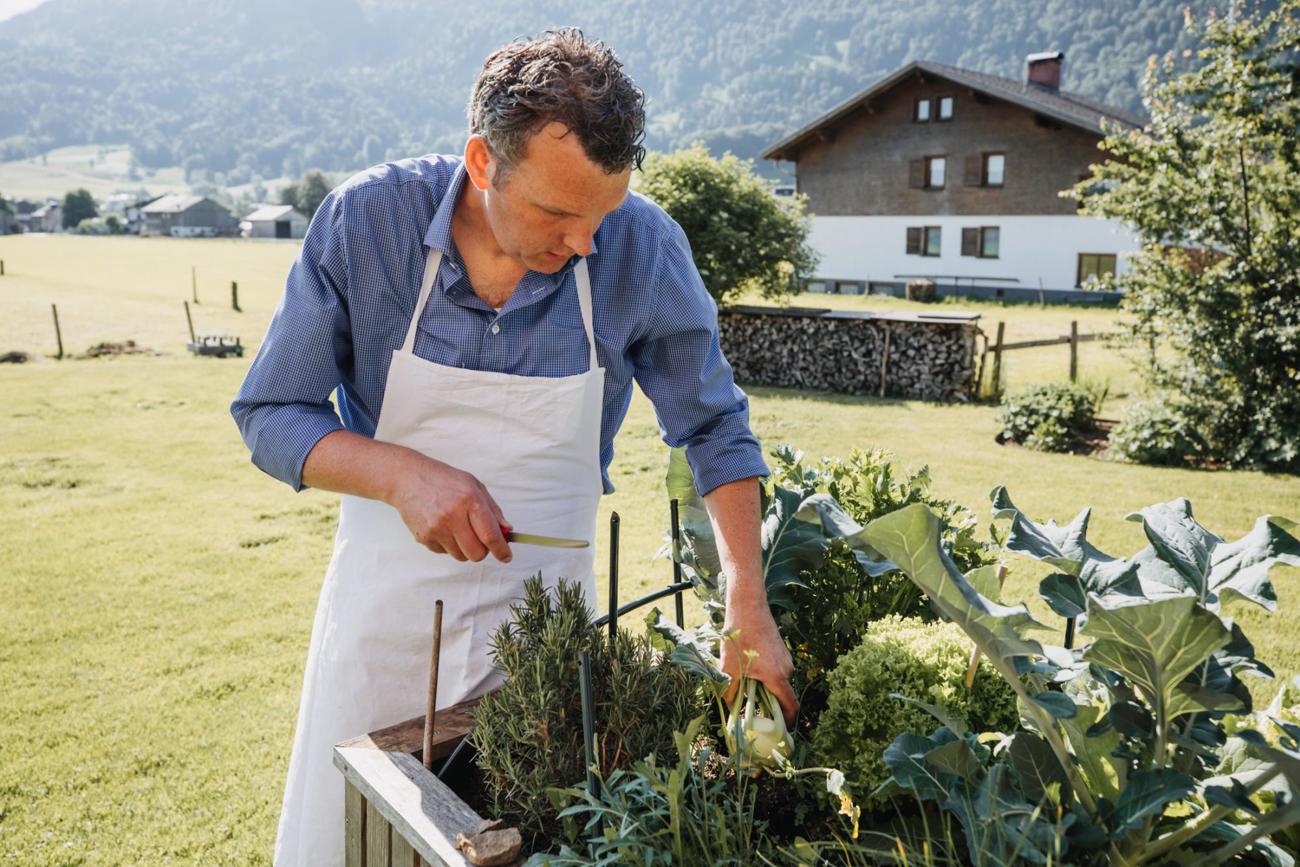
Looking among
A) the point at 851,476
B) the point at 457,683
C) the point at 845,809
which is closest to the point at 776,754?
the point at 845,809

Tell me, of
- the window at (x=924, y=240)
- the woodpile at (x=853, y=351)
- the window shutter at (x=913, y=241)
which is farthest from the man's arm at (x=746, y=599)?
the window shutter at (x=913, y=241)

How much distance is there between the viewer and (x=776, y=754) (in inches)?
51.2

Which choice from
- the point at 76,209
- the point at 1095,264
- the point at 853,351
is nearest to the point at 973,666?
the point at 853,351

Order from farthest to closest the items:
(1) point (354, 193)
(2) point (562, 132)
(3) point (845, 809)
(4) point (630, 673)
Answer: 1. (1) point (354, 193)
2. (2) point (562, 132)
3. (4) point (630, 673)
4. (3) point (845, 809)

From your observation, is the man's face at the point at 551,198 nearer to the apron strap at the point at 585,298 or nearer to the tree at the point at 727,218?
the apron strap at the point at 585,298

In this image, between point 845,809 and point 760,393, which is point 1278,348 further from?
point 845,809

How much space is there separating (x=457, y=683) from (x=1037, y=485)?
21.6ft

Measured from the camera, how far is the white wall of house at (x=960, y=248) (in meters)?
27.0

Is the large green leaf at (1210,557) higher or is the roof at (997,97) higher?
the roof at (997,97)

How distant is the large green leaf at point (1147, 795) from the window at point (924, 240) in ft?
100

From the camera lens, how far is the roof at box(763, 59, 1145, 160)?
2525cm

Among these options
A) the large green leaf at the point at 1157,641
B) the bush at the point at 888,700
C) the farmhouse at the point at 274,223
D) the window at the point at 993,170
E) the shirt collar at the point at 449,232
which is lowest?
the bush at the point at 888,700

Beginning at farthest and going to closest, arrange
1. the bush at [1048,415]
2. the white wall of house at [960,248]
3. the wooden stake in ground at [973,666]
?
→ the white wall of house at [960,248] < the bush at [1048,415] < the wooden stake in ground at [973,666]

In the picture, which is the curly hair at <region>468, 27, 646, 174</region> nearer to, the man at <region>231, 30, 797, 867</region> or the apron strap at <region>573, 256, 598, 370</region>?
the man at <region>231, 30, 797, 867</region>
